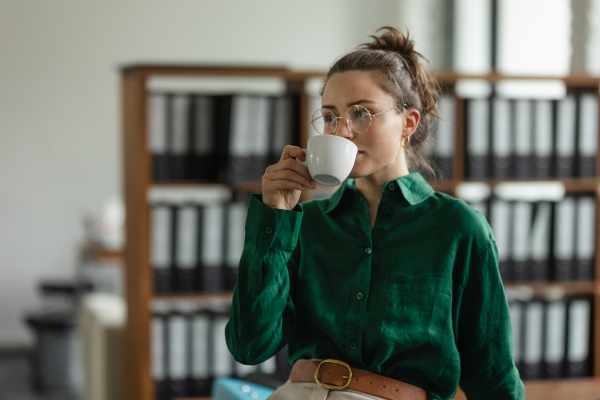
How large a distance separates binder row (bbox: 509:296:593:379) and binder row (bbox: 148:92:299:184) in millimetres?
1158

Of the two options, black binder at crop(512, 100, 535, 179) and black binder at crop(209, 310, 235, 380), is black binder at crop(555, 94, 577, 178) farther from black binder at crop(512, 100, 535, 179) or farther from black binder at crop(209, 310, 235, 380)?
black binder at crop(209, 310, 235, 380)

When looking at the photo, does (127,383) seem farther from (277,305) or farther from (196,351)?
(277,305)

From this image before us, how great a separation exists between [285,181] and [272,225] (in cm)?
7

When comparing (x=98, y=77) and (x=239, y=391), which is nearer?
(x=239, y=391)

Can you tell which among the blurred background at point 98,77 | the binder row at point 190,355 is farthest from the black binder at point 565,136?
the binder row at point 190,355

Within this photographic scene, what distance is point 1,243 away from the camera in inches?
177

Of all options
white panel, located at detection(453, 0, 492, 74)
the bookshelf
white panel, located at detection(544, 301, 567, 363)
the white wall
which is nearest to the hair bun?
the bookshelf

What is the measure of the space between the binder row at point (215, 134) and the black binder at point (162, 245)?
13 cm

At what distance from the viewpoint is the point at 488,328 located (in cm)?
106

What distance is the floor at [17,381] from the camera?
138 inches

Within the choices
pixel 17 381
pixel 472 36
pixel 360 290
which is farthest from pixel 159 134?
pixel 472 36

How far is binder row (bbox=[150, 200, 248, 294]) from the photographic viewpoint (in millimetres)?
2336

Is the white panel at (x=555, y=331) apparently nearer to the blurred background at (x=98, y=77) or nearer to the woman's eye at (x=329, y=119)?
the blurred background at (x=98, y=77)

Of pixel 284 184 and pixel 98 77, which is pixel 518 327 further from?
pixel 98 77
